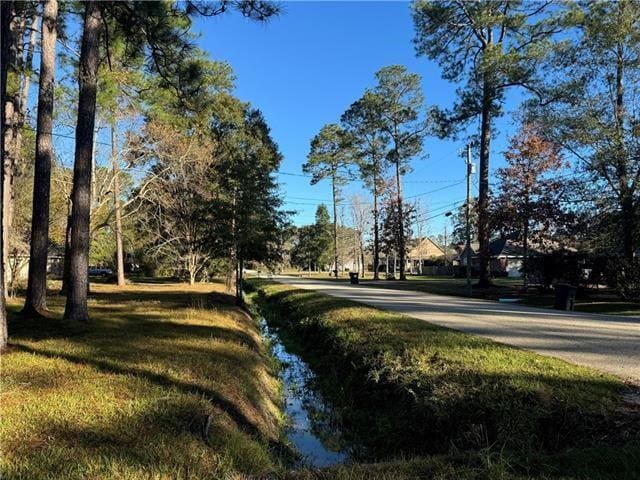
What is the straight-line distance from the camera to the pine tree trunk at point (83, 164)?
980 cm

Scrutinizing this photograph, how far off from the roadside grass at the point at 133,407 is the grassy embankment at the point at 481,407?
56.0 inches

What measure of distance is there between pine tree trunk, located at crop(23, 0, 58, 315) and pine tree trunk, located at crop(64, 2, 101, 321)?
40.2 inches

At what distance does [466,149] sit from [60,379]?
2343 cm

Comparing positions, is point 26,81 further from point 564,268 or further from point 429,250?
point 429,250

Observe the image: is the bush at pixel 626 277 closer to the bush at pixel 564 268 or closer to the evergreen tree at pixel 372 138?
the bush at pixel 564 268

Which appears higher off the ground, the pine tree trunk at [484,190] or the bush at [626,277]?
the pine tree trunk at [484,190]

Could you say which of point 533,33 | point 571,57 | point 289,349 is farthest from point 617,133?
point 289,349

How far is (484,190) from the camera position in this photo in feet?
81.8

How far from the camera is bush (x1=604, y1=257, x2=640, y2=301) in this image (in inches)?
664

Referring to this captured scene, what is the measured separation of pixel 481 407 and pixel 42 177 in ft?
32.1

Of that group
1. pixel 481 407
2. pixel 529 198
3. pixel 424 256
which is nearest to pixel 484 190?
pixel 529 198

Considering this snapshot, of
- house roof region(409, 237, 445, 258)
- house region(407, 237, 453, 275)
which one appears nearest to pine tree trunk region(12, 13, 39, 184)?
house region(407, 237, 453, 275)

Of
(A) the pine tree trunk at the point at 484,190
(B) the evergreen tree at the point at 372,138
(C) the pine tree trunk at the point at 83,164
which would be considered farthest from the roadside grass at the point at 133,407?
(B) the evergreen tree at the point at 372,138

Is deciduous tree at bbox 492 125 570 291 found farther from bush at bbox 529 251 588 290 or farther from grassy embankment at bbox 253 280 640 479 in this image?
grassy embankment at bbox 253 280 640 479
